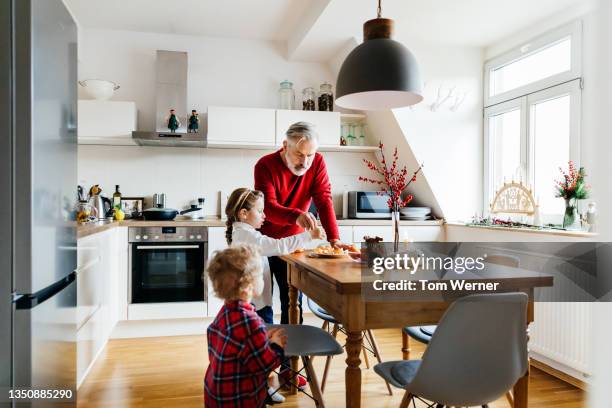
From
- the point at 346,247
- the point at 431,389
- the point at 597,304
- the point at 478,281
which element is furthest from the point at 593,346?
the point at 346,247

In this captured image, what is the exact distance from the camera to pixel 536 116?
357 centimetres

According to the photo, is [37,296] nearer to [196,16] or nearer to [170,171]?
[170,171]

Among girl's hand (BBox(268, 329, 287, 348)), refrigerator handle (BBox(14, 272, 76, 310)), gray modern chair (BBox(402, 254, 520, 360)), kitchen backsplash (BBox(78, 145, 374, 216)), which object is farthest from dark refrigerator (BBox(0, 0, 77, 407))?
kitchen backsplash (BBox(78, 145, 374, 216))

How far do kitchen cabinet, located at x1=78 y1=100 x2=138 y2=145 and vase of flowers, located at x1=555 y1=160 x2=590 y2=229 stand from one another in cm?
334

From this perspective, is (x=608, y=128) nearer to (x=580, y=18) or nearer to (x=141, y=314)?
(x=580, y=18)

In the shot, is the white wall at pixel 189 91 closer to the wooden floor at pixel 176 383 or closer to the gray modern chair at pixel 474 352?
the wooden floor at pixel 176 383

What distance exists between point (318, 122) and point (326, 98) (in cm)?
31

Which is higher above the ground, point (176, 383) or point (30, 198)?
point (30, 198)

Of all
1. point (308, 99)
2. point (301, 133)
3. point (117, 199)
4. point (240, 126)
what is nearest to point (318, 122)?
point (308, 99)

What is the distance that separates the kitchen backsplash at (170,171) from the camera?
13.7 feet

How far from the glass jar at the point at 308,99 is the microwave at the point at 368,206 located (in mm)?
919

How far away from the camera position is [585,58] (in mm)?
3100

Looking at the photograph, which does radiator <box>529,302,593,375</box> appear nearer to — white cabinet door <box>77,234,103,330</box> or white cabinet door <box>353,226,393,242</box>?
white cabinet door <box>353,226,393,242</box>

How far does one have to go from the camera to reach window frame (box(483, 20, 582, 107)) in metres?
3.15
